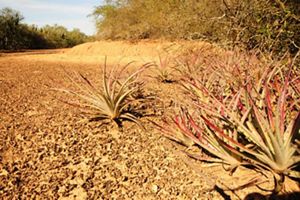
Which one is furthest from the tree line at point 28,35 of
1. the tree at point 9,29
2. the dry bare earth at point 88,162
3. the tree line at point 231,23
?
the dry bare earth at point 88,162

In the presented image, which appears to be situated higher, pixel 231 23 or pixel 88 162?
pixel 231 23

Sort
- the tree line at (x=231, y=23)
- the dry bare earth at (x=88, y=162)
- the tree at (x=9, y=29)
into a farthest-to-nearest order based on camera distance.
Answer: the tree at (x=9, y=29)
the tree line at (x=231, y=23)
the dry bare earth at (x=88, y=162)

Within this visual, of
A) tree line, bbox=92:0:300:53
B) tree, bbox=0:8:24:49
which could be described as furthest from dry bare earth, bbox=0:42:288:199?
tree, bbox=0:8:24:49

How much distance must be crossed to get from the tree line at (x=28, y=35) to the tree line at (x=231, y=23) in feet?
34.9

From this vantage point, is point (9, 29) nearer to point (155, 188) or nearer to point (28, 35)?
point (28, 35)

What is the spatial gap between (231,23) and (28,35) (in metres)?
20.3

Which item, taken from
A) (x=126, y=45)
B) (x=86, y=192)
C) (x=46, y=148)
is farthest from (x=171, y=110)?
(x=126, y=45)

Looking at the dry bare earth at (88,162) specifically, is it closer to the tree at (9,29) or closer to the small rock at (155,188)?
the small rock at (155,188)

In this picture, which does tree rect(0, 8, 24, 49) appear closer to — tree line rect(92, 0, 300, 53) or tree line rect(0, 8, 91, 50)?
tree line rect(0, 8, 91, 50)

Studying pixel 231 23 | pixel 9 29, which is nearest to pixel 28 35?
pixel 9 29

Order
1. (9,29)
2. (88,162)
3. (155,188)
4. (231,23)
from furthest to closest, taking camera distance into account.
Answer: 1. (9,29)
2. (231,23)
3. (88,162)
4. (155,188)

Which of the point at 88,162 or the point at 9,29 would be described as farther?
the point at 9,29

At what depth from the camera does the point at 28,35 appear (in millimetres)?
22859

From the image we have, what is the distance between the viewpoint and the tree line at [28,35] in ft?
68.0
